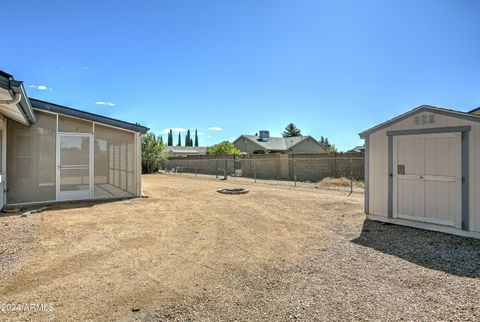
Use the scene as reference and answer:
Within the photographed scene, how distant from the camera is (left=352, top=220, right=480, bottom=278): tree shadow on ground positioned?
3.84 meters

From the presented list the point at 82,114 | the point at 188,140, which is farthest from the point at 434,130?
the point at 188,140

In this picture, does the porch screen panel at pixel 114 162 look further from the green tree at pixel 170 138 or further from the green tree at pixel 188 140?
the green tree at pixel 188 140

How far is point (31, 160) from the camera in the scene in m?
8.52

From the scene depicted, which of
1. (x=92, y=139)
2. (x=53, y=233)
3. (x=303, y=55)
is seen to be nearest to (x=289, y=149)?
(x=303, y=55)

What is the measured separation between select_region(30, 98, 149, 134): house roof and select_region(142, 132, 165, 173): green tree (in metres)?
18.2

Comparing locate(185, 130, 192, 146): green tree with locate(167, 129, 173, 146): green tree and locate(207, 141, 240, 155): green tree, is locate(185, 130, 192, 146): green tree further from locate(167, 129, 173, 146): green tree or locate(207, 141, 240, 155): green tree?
locate(207, 141, 240, 155): green tree

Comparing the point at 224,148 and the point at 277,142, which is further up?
the point at 277,142

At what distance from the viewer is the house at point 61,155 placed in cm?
838

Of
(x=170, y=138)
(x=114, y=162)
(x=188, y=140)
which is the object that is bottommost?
(x=114, y=162)

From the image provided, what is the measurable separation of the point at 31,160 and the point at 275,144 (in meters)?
31.3

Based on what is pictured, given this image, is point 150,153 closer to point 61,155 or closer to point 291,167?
point 291,167

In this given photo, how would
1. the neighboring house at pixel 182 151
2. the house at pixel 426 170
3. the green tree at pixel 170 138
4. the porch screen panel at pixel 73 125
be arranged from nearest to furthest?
the house at pixel 426 170
the porch screen panel at pixel 73 125
the neighboring house at pixel 182 151
the green tree at pixel 170 138

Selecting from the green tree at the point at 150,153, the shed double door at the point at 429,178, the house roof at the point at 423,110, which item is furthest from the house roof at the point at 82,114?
the green tree at the point at 150,153

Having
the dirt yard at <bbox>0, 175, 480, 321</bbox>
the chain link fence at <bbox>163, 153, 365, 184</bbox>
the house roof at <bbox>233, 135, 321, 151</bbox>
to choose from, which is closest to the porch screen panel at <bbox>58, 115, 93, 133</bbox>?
the dirt yard at <bbox>0, 175, 480, 321</bbox>
